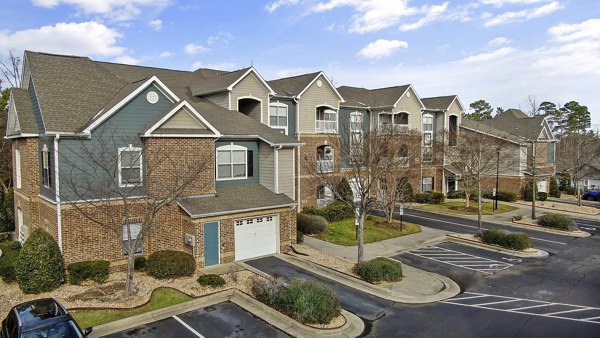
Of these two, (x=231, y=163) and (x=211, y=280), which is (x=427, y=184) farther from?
(x=211, y=280)

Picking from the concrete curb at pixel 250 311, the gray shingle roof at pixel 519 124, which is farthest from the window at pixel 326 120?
the gray shingle roof at pixel 519 124

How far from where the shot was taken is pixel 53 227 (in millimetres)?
18141

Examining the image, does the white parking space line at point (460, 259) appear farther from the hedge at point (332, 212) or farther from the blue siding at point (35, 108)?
the blue siding at point (35, 108)

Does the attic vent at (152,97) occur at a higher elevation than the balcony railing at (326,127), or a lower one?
higher

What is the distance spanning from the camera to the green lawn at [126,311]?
13.3 meters

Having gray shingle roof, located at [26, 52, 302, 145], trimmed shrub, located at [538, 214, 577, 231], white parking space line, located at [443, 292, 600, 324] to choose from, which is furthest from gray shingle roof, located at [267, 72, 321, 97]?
Answer: white parking space line, located at [443, 292, 600, 324]

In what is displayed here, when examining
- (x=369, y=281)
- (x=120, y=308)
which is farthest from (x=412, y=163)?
(x=120, y=308)

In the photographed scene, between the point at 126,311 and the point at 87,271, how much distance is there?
4003mm

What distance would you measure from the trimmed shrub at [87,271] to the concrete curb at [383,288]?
6144mm

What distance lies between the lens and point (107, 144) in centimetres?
1844

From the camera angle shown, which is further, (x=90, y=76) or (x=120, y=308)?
(x=90, y=76)

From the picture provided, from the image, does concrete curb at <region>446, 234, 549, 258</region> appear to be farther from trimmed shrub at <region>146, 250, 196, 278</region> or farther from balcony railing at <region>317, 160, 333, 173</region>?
trimmed shrub at <region>146, 250, 196, 278</region>

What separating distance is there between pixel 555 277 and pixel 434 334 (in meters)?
10.1

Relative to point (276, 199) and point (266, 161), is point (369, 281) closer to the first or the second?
point (276, 199)
